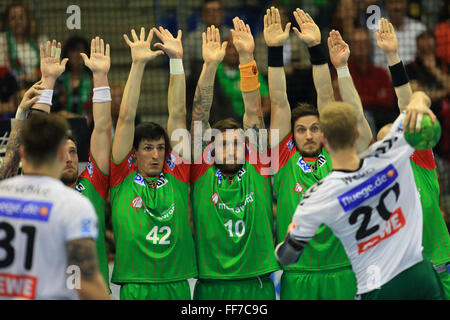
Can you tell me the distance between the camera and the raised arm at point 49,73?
22.8ft

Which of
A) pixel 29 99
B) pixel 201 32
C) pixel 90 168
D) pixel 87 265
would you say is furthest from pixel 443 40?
pixel 87 265

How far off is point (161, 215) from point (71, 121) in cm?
165

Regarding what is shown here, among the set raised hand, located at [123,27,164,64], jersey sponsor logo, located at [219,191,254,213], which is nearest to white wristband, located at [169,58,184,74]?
raised hand, located at [123,27,164,64]

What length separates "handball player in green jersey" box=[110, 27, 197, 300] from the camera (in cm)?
681

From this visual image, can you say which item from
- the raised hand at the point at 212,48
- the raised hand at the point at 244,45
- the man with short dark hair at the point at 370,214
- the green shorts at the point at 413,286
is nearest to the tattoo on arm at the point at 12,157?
the raised hand at the point at 212,48

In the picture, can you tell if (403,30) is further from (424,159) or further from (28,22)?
(28,22)

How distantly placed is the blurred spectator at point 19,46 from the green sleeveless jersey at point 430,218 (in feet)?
19.7

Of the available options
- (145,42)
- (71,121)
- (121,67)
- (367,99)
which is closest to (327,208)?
(145,42)

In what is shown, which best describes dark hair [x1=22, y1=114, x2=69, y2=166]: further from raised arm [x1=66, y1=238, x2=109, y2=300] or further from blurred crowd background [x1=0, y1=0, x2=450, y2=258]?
blurred crowd background [x1=0, y1=0, x2=450, y2=258]

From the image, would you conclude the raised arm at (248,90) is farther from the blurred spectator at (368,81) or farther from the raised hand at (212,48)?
the blurred spectator at (368,81)

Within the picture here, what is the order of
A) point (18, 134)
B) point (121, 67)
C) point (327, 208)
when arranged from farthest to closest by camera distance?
1. point (121, 67)
2. point (18, 134)
3. point (327, 208)

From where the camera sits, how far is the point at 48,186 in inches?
191

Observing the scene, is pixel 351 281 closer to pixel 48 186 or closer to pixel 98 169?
pixel 98 169

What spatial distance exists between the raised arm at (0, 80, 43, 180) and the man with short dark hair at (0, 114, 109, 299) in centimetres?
179
